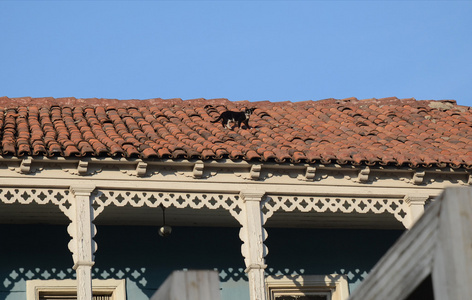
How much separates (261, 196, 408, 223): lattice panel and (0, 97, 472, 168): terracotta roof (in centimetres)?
50

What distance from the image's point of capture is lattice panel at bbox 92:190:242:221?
11.2m

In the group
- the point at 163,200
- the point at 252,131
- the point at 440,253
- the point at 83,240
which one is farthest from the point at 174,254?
the point at 440,253

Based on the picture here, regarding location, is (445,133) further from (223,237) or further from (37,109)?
(37,109)

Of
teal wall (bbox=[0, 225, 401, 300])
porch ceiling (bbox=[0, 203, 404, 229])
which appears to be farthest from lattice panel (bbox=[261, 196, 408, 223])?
teal wall (bbox=[0, 225, 401, 300])

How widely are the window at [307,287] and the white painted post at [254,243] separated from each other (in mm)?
1240

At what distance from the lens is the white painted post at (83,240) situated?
35.1 feet

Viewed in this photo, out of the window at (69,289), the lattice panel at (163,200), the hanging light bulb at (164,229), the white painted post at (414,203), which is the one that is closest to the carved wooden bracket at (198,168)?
the lattice panel at (163,200)

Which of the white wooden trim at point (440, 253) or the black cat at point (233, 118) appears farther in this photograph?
the black cat at point (233, 118)

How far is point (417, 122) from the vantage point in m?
14.4

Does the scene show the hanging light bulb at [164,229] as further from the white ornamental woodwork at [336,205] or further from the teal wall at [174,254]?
the white ornamental woodwork at [336,205]

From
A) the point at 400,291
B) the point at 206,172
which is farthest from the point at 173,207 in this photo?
the point at 400,291

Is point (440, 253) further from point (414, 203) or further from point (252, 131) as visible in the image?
point (252, 131)

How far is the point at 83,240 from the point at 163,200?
3.65 ft

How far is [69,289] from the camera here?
1195 centimetres
